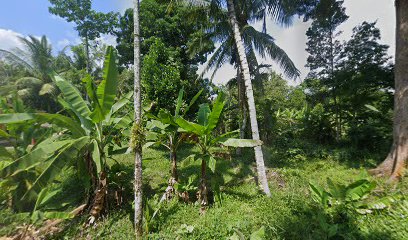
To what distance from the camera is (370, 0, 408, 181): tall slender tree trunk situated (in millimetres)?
6426

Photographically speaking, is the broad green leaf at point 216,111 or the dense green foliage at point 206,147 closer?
the dense green foliage at point 206,147

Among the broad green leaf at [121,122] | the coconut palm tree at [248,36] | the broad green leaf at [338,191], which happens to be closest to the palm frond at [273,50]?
the coconut palm tree at [248,36]

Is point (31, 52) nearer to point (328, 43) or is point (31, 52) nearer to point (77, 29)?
point (77, 29)

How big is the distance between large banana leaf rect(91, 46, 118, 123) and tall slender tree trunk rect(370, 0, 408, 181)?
782cm

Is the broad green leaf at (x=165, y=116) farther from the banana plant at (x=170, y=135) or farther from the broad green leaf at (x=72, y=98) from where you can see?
the broad green leaf at (x=72, y=98)

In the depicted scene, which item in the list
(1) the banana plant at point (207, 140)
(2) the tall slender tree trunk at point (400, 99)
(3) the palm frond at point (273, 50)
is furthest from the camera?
(3) the palm frond at point (273, 50)

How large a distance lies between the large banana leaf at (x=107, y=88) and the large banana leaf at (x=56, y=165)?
613 millimetres

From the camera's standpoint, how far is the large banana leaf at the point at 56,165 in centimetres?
377

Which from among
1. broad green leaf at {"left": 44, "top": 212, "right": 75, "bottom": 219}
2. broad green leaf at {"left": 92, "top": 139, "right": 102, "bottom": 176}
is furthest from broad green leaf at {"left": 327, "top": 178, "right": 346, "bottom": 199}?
broad green leaf at {"left": 44, "top": 212, "right": 75, "bottom": 219}

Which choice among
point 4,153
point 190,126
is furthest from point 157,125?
point 4,153

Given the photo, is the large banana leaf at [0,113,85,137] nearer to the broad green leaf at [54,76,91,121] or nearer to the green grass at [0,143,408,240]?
the broad green leaf at [54,76,91,121]

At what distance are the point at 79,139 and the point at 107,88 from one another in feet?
3.77

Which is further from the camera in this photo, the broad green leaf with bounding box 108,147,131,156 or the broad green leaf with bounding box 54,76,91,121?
the broad green leaf with bounding box 108,147,131,156

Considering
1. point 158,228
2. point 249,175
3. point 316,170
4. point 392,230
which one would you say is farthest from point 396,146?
point 158,228
